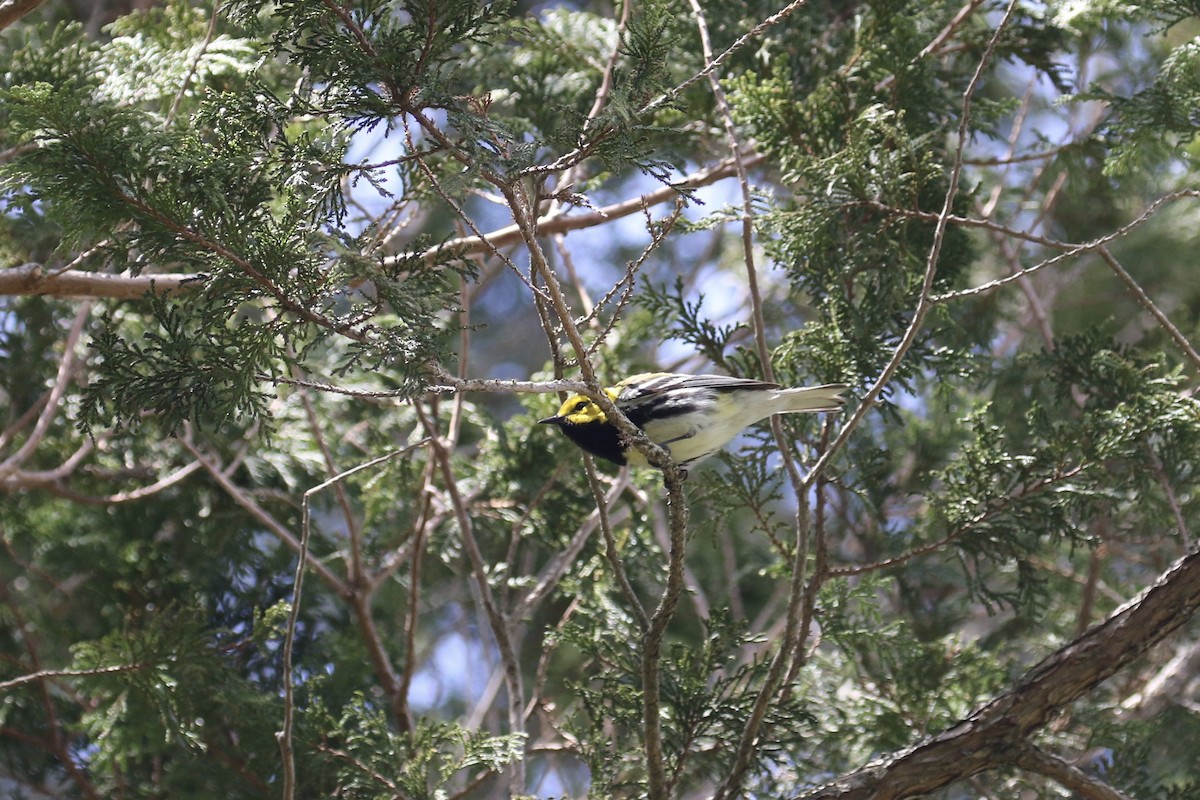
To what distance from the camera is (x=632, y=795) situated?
11.4 feet

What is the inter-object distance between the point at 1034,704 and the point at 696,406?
4.55 feet

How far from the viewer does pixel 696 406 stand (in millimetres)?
3705

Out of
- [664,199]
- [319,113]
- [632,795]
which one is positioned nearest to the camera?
[319,113]

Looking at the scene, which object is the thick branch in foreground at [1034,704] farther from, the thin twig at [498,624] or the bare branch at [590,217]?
the bare branch at [590,217]

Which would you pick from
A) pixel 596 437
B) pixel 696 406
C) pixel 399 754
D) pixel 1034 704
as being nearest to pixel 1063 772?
pixel 1034 704

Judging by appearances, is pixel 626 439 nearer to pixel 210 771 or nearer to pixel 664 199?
pixel 664 199

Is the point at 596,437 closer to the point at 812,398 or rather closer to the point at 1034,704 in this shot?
the point at 812,398

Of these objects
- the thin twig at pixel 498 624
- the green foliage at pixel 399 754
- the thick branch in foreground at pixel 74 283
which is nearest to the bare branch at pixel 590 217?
the thin twig at pixel 498 624

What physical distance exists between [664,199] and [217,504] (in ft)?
8.25

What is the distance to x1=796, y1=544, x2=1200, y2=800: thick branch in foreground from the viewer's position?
3.04m

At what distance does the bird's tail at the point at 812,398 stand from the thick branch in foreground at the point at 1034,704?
1.03m

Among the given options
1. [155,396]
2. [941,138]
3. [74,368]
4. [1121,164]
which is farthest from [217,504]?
[1121,164]

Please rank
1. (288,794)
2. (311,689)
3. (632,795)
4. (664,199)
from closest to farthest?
(288,794)
(632,795)
(311,689)
(664,199)

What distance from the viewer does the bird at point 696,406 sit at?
11.6 ft
